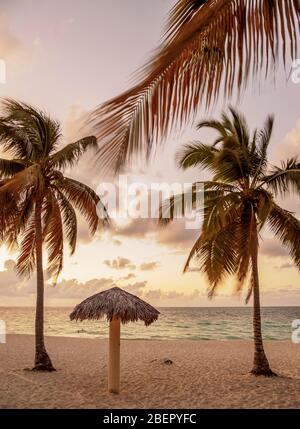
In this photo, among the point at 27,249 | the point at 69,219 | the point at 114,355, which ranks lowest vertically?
the point at 114,355

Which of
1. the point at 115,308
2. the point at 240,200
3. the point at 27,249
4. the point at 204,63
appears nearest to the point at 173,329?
the point at 27,249

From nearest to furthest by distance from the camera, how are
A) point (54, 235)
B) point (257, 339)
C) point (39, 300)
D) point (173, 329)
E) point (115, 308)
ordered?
point (115, 308) < point (257, 339) < point (39, 300) < point (54, 235) < point (173, 329)

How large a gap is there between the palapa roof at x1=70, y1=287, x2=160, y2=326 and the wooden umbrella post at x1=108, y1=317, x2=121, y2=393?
0.74 ft

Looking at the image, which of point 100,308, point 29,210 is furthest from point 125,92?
point 29,210

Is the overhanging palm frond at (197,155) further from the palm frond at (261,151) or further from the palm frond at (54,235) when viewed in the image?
the palm frond at (54,235)

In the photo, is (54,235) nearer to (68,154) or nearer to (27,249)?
(27,249)

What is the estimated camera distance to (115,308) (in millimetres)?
9602

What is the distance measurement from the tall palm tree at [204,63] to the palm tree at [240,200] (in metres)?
8.76

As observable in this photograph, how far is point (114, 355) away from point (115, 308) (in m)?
1.11

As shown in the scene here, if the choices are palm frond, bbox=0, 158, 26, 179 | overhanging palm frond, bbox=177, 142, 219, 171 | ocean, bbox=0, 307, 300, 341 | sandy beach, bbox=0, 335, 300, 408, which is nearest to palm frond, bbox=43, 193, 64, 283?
palm frond, bbox=0, 158, 26, 179

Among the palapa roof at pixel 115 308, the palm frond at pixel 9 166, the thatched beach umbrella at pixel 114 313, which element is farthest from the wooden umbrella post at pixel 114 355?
the palm frond at pixel 9 166

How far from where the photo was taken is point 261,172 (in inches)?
478
